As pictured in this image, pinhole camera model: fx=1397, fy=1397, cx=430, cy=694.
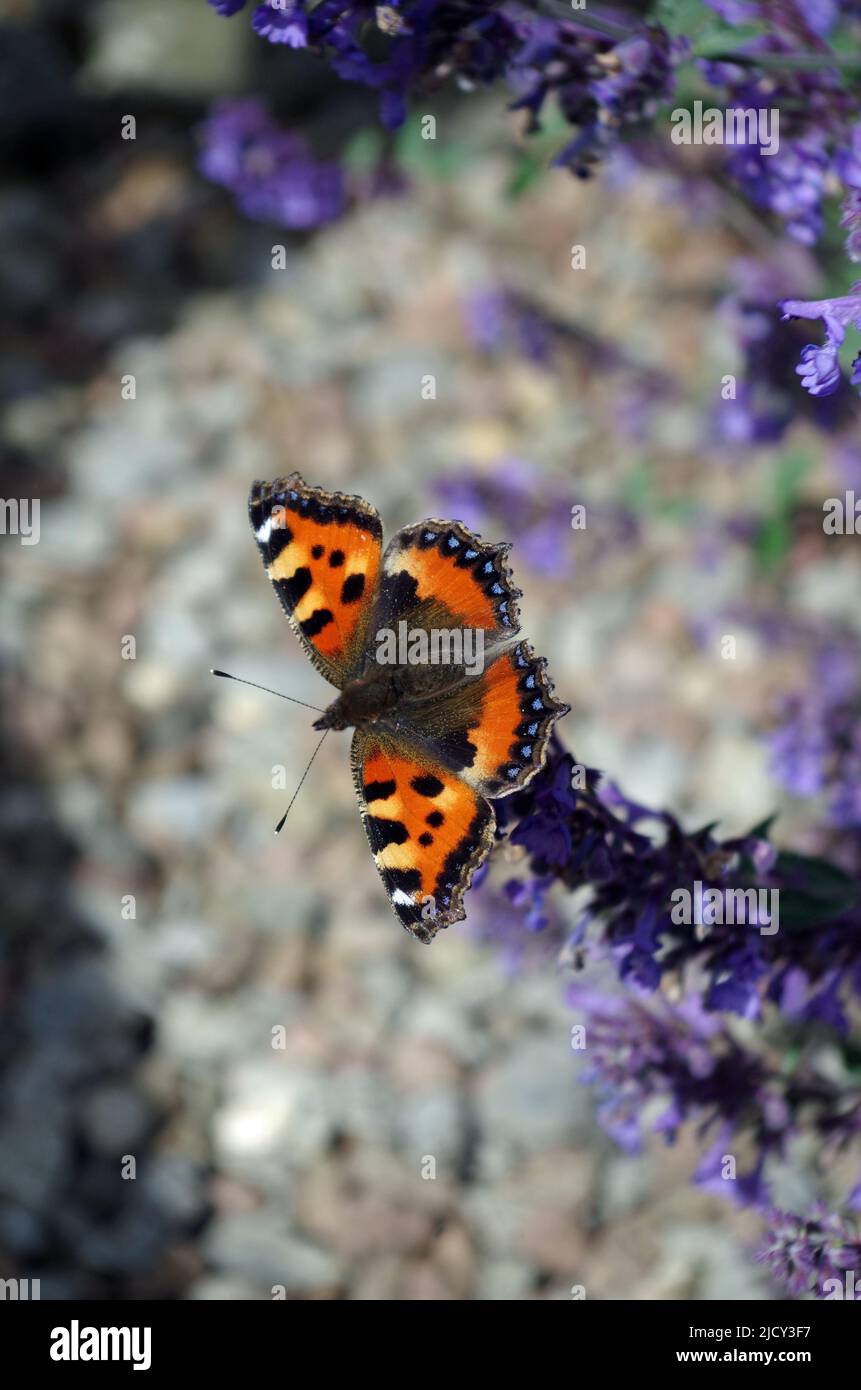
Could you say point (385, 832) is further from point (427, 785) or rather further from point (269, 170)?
point (269, 170)

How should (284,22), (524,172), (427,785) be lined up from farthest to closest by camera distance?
(524,172), (427,785), (284,22)

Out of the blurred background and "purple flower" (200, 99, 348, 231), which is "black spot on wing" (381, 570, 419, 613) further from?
"purple flower" (200, 99, 348, 231)

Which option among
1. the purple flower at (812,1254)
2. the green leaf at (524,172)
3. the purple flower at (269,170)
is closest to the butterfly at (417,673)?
the purple flower at (812,1254)

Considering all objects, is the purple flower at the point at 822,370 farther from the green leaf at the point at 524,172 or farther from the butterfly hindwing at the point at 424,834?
the green leaf at the point at 524,172

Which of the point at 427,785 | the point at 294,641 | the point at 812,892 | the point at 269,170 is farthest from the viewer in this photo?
the point at 294,641

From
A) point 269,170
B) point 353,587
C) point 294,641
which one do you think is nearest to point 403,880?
point 353,587

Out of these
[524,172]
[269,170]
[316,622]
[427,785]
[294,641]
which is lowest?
[427,785]

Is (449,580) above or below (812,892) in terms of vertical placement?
above

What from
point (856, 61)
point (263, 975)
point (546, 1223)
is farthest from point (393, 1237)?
point (856, 61)

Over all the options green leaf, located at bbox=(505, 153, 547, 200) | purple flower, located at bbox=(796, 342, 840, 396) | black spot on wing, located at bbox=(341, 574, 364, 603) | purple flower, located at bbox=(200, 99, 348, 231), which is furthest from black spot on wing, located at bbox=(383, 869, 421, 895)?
purple flower, located at bbox=(200, 99, 348, 231)
